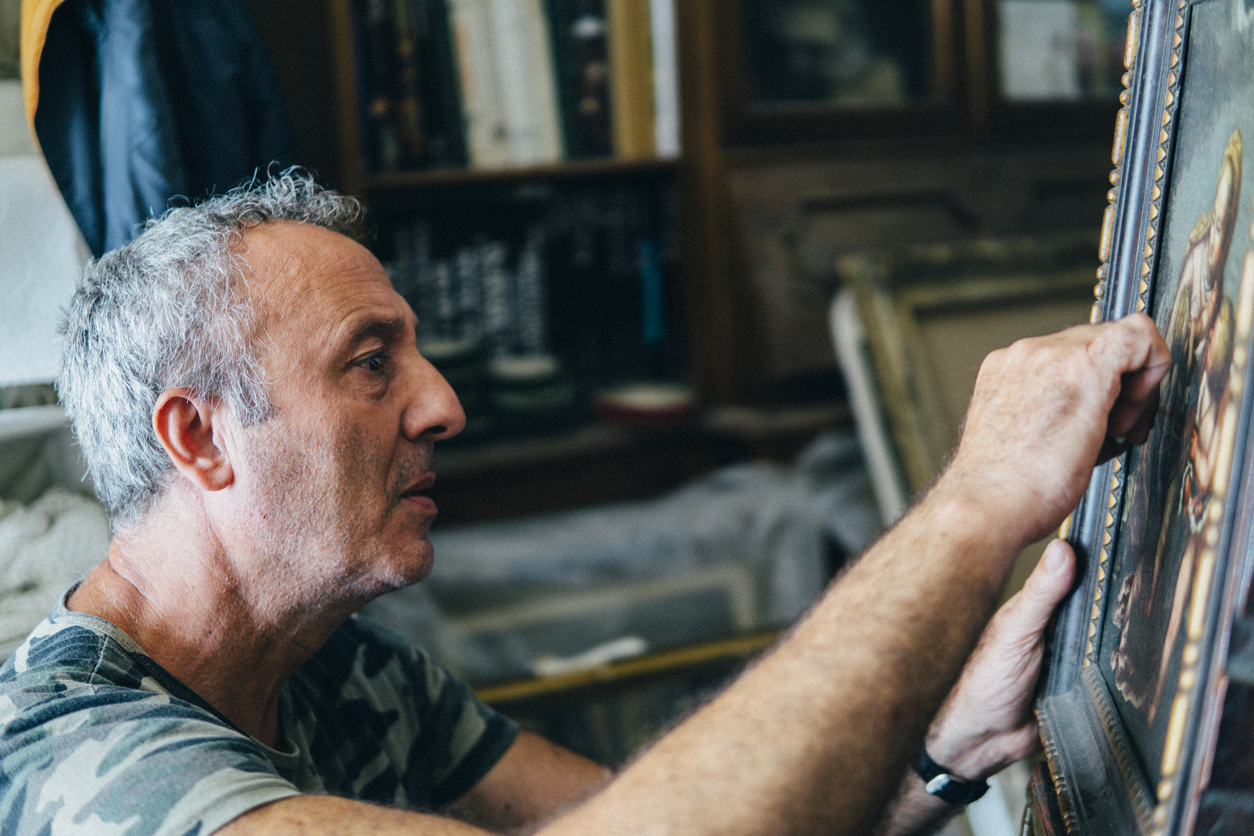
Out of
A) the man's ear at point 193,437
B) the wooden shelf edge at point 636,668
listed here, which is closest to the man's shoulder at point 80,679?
the man's ear at point 193,437

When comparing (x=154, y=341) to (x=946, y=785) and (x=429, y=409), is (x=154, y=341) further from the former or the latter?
(x=946, y=785)

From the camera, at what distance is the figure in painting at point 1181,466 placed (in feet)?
1.94

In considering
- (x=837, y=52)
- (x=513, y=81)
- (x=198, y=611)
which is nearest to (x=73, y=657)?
(x=198, y=611)

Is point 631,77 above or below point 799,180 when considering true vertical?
above

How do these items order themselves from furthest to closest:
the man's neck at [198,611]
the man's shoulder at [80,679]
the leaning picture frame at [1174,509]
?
the man's neck at [198,611]
the man's shoulder at [80,679]
the leaning picture frame at [1174,509]

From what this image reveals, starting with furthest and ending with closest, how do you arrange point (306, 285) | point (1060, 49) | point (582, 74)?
1. point (1060, 49)
2. point (582, 74)
3. point (306, 285)

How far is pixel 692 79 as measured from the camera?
7.21ft

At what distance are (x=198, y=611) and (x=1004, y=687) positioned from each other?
0.75 metres

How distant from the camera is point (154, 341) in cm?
103

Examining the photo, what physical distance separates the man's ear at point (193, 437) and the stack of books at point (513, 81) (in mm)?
1106

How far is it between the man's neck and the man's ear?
46mm

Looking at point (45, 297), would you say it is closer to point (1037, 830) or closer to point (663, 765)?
point (663, 765)

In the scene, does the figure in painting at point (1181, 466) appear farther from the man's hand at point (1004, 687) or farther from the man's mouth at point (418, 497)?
the man's mouth at point (418, 497)

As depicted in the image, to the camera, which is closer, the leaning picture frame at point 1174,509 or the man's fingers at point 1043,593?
the leaning picture frame at point 1174,509
